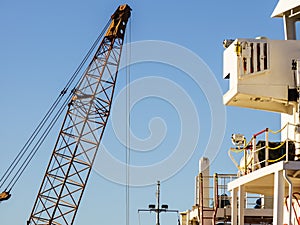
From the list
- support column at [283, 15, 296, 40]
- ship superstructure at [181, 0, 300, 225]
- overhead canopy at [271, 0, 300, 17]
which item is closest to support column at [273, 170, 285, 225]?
ship superstructure at [181, 0, 300, 225]

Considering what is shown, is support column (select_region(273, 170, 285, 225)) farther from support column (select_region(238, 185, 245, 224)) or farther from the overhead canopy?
the overhead canopy

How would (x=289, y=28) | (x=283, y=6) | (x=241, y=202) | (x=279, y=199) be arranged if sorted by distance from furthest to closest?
(x=289, y=28), (x=283, y=6), (x=241, y=202), (x=279, y=199)

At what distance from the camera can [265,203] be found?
3972 cm

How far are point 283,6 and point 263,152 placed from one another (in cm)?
598

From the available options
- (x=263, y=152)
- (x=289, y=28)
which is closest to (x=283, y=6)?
(x=289, y=28)

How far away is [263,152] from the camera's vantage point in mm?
26359

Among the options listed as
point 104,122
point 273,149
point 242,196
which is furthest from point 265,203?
point 104,122

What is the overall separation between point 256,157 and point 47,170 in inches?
2168

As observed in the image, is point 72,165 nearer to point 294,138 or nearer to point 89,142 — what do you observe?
point 89,142

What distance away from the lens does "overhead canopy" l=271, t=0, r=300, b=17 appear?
28.8 metres

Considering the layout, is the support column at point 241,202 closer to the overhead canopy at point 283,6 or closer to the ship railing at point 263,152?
the ship railing at point 263,152

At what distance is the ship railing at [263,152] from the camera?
981 inches

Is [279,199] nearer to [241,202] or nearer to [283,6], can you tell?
[241,202]

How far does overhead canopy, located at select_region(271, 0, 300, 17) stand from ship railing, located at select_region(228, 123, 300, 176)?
4271 millimetres
